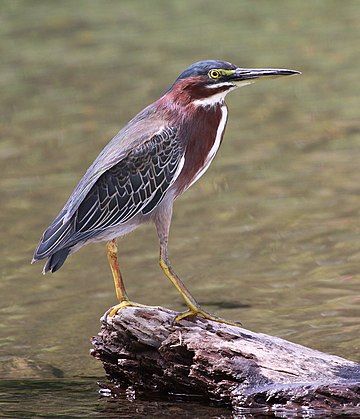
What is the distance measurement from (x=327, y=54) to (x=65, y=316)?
9256 mm

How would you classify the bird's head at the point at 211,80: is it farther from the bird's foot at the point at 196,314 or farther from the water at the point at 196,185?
the water at the point at 196,185

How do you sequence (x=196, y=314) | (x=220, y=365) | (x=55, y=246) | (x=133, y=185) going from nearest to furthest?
(x=220, y=365), (x=55, y=246), (x=196, y=314), (x=133, y=185)

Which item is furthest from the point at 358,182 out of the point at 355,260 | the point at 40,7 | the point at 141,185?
the point at 40,7

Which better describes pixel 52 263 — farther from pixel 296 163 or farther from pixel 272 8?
pixel 272 8

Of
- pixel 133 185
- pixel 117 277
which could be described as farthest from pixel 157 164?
pixel 117 277

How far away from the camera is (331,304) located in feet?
29.3

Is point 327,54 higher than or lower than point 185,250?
higher

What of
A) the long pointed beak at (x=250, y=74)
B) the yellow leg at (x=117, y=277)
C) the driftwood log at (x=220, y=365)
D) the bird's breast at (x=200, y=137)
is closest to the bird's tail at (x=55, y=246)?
the yellow leg at (x=117, y=277)

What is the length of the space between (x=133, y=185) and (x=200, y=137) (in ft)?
1.64

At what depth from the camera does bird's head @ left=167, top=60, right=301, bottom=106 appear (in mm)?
7090

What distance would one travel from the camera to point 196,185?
12195mm

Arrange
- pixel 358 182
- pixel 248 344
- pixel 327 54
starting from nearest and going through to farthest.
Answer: pixel 248 344, pixel 358 182, pixel 327 54

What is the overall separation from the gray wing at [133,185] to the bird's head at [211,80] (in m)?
0.23

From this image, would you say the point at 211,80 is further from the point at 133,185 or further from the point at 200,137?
the point at 133,185
